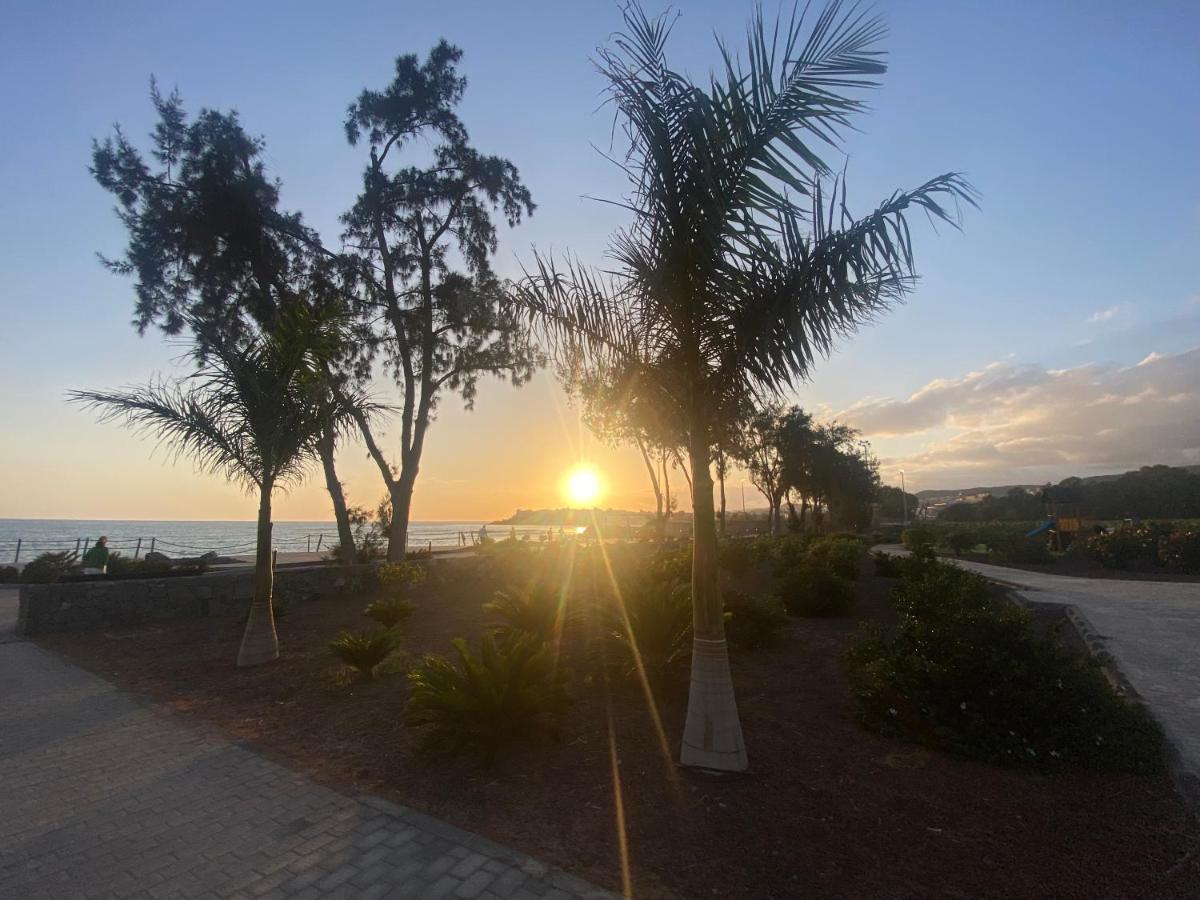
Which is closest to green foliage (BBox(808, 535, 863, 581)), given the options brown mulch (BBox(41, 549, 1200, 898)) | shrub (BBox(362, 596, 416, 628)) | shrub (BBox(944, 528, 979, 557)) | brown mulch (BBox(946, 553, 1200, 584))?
brown mulch (BBox(41, 549, 1200, 898))

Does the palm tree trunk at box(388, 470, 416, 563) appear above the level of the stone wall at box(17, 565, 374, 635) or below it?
above

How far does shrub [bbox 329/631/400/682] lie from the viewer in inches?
267

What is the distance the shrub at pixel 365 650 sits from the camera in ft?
22.3

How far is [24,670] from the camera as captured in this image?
8.07 metres

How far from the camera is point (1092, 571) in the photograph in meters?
18.7

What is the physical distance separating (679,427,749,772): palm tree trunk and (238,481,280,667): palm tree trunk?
5.90 metres

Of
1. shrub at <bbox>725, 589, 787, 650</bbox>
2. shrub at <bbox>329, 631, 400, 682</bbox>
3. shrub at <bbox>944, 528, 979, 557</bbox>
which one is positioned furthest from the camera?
shrub at <bbox>944, 528, 979, 557</bbox>

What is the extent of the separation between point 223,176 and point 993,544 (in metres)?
29.1

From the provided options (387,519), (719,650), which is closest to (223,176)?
(387,519)

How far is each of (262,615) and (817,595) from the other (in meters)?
7.55

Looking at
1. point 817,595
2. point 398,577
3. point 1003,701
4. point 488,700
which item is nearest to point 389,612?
point 398,577

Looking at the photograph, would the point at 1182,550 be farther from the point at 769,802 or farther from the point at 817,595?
the point at 769,802

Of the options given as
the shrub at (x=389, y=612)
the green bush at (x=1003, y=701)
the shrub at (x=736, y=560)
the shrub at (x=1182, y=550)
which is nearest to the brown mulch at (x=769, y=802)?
the green bush at (x=1003, y=701)

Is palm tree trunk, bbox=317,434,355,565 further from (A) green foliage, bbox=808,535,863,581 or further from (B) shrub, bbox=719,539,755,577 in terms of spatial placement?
(A) green foliage, bbox=808,535,863,581
